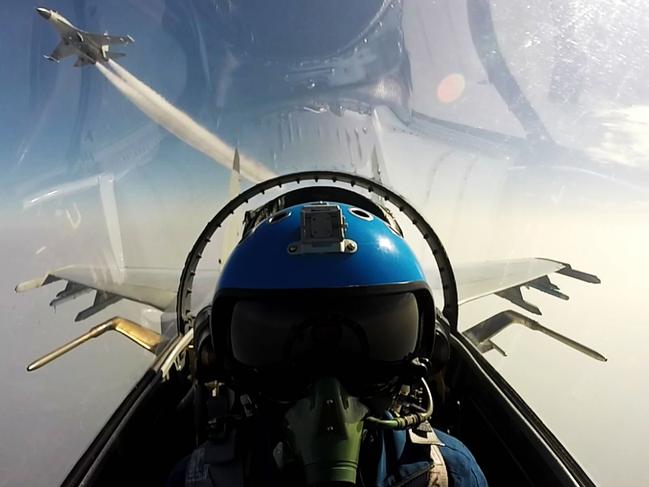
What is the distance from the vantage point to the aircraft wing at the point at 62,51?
12.5 meters

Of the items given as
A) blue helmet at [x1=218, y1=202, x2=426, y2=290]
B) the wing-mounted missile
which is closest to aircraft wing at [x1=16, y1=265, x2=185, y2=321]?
the wing-mounted missile

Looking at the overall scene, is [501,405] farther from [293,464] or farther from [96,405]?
[96,405]

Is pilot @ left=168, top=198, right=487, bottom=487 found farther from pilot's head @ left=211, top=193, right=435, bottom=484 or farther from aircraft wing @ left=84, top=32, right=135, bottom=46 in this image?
aircraft wing @ left=84, top=32, right=135, bottom=46

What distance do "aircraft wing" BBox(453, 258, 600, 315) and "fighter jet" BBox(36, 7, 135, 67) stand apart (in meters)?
11.5

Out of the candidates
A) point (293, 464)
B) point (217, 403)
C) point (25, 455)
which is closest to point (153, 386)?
point (217, 403)

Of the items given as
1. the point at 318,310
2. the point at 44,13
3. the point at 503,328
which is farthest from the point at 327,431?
the point at 44,13

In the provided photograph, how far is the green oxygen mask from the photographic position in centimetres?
96

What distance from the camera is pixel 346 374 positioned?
1.12 m

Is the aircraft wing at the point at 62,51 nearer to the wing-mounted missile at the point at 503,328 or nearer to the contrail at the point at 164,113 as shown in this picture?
the contrail at the point at 164,113

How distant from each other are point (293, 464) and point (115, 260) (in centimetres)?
586

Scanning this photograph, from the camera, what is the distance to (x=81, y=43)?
1248cm

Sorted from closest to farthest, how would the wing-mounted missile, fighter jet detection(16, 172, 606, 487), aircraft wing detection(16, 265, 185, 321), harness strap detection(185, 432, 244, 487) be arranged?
1. harness strap detection(185, 432, 244, 487)
2. fighter jet detection(16, 172, 606, 487)
3. the wing-mounted missile
4. aircraft wing detection(16, 265, 185, 321)

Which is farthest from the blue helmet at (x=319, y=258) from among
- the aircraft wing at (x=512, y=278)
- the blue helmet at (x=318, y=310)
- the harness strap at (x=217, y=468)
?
the aircraft wing at (x=512, y=278)

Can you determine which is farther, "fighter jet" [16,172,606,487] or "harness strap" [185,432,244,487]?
"fighter jet" [16,172,606,487]
